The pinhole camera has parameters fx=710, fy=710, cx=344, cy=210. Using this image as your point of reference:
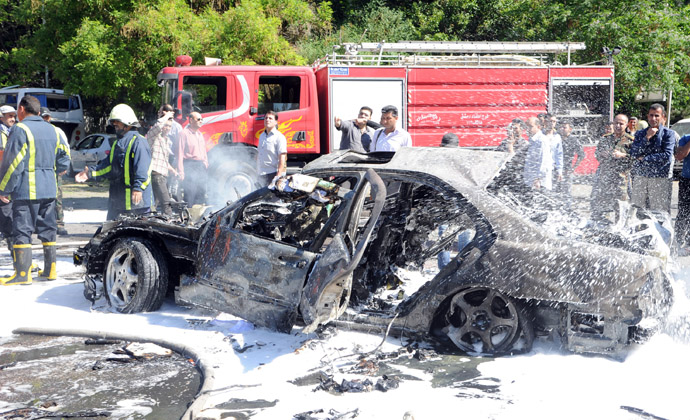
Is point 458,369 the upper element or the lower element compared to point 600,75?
lower

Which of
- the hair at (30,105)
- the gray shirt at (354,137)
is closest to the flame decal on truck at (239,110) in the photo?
the gray shirt at (354,137)

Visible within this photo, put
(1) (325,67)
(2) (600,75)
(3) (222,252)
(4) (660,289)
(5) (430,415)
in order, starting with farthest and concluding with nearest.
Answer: (2) (600,75), (1) (325,67), (3) (222,252), (4) (660,289), (5) (430,415)

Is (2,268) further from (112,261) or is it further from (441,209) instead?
(441,209)

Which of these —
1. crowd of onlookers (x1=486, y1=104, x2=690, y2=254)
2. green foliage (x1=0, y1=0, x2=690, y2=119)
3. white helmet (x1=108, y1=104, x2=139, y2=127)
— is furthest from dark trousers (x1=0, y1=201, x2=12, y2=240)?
green foliage (x1=0, y1=0, x2=690, y2=119)

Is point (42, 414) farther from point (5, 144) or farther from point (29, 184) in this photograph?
point (5, 144)

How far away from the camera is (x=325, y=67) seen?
13.0 meters

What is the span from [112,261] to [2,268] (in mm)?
2946

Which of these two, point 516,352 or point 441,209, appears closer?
point 516,352

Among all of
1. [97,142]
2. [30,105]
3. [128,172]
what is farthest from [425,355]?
[97,142]

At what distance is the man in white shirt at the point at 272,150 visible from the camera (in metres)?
9.68

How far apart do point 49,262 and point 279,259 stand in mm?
3576

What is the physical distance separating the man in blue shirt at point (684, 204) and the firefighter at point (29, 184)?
280 inches

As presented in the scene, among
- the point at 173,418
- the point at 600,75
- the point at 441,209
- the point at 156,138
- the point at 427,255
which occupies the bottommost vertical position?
the point at 173,418

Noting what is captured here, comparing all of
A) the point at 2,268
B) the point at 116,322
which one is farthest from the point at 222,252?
the point at 2,268
